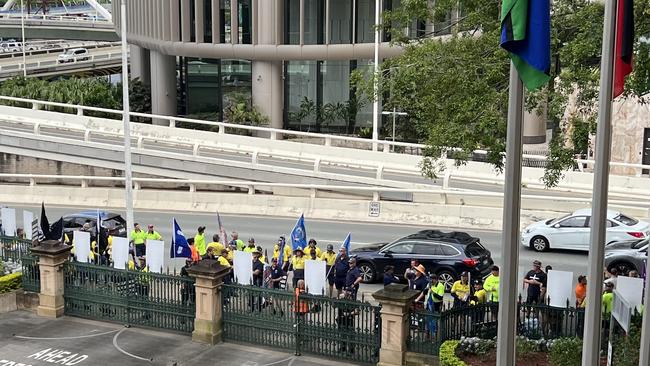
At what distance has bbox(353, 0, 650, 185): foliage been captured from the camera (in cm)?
1625

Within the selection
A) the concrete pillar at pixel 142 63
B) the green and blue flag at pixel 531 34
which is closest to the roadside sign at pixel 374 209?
the green and blue flag at pixel 531 34

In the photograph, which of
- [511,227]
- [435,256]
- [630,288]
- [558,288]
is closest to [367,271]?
[435,256]

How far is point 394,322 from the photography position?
1652 cm

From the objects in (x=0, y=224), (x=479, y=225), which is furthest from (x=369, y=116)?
(x=0, y=224)

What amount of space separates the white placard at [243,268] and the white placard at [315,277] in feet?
4.69

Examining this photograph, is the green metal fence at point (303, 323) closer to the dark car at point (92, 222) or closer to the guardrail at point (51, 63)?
the dark car at point (92, 222)

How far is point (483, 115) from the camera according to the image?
17.0m

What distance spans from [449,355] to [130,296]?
7889 mm

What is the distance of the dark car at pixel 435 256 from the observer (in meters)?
21.5

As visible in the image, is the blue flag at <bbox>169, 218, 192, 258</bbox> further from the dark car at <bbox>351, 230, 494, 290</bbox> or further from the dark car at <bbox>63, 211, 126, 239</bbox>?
the dark car at <bbox>63, 211, 126, 239</bbox>

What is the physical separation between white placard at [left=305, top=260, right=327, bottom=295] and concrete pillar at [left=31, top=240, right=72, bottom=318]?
21.1 feet

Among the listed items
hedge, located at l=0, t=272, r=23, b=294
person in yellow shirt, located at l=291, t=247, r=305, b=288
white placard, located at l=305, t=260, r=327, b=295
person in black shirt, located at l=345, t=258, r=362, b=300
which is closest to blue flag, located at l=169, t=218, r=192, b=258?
person in yellow shirt, located at l=291, t=247, r=305, b=288

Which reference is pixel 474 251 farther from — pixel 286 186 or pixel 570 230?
pixel 286 186

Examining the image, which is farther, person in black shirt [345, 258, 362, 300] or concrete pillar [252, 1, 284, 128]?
concrete pillar [252, 1, 284, 128]
